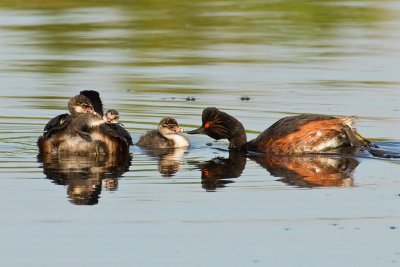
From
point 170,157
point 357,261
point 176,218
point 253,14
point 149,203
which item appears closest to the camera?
point 357,261

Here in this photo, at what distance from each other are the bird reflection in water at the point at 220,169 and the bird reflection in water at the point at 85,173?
741mm

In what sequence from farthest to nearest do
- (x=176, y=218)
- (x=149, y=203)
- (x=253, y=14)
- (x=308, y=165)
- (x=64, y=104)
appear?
(x=253, y=14)
(x=64, y=104)
(x=308, y=165)
(x=149, y=203)
(x=176, y=218)

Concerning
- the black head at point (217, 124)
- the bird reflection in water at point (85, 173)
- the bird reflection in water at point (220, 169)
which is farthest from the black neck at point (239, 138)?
the bird reflection in water at point (85, 173)

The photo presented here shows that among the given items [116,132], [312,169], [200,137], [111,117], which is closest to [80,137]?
[116,132]

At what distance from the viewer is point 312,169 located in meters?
11.4

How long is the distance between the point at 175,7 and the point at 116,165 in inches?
668

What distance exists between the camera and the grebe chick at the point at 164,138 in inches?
517

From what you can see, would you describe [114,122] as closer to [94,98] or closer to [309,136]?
[94,98]

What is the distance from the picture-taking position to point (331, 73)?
1814cm

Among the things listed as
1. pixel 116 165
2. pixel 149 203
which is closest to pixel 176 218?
pixel 149 203

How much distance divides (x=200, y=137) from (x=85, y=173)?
307 centimetres

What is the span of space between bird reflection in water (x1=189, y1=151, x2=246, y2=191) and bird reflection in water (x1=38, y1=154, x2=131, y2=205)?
74 centimetres

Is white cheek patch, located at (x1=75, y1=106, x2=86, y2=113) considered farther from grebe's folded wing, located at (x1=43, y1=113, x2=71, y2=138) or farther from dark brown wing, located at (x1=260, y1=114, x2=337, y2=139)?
dark brown wing, located at (x1=260, y1=114, x2=337, y2=139)

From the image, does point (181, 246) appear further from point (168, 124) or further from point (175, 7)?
point (175, 7)
